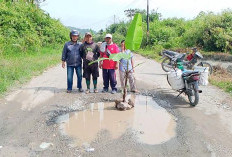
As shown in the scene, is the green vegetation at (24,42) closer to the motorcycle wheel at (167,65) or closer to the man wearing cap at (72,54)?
the man wearing cap at (72,54)

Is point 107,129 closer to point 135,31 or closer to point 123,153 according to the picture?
point 123,153

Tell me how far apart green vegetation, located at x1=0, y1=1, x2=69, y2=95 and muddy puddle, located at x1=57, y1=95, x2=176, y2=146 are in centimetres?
315

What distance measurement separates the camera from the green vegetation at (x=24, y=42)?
10.1 m

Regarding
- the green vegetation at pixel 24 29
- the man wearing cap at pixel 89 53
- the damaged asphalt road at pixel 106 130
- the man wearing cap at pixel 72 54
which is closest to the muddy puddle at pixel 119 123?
the damaged asphalt road at pixel 106 130

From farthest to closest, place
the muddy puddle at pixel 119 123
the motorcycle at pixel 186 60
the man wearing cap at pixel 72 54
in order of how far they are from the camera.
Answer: the motorcycle at pixel 186 60 → the man wearing cap at pixel 72 54 → the muddy puddle at pixel 119 123

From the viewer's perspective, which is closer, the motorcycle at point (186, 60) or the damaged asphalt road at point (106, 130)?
the damaged asphalt road at point (106, 130)

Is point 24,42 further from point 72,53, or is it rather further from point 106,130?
point 106,130

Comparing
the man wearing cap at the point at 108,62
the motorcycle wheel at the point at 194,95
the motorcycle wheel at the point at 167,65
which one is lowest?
the motorcycle wheel at the point at 194,95

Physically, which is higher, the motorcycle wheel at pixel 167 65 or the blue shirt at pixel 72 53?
the blue shirt at pixel 72 53

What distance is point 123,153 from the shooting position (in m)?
4.14

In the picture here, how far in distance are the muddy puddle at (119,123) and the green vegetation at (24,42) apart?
3152 mm

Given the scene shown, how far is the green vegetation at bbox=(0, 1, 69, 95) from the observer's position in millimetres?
10149

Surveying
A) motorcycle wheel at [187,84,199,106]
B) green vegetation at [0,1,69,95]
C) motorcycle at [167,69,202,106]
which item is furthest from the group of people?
green vegetation at [0,1,69,95]

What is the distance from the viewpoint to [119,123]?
546 centimetres
